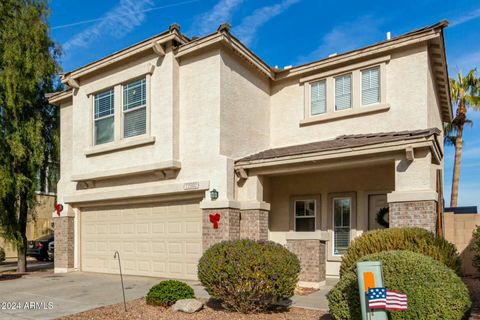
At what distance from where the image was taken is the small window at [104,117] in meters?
14.2

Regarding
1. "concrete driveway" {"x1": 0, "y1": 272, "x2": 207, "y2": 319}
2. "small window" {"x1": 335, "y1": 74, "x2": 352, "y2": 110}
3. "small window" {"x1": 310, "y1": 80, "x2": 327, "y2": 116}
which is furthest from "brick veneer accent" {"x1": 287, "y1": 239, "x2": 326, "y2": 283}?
"small window" {"x1": 310, "y1": 80, "x2": 327, "y2": 116}

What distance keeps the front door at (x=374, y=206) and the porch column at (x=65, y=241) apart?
33.8 feet

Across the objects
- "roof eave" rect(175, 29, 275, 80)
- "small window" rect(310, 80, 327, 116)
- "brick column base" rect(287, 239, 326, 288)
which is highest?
"roof eave" rect(175, 29, 275, 80)

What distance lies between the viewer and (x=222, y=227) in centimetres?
1138

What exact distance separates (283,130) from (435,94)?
4.72 metres

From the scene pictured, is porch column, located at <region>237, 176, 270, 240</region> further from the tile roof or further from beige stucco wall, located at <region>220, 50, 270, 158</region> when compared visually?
beige stucco wall, located at <region>220, 50, 270, 158</region>

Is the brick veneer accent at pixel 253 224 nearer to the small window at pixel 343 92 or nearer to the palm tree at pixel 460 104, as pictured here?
the small window at pixel 343 92

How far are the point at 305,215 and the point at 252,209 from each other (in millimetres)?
2240

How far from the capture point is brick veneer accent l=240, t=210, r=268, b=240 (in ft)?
38.1

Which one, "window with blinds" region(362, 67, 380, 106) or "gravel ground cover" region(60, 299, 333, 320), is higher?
"window with blinds" region(362, 67, 380, 106)

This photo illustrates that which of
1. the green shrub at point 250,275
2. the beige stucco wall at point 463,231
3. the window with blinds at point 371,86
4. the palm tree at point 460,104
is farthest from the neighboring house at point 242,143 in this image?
the palm tree at point 460,104

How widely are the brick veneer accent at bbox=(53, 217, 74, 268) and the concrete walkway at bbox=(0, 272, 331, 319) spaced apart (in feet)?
3.45

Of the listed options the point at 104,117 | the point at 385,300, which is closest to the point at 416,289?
the point at 385,300

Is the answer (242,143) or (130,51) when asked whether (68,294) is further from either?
(130,51)
